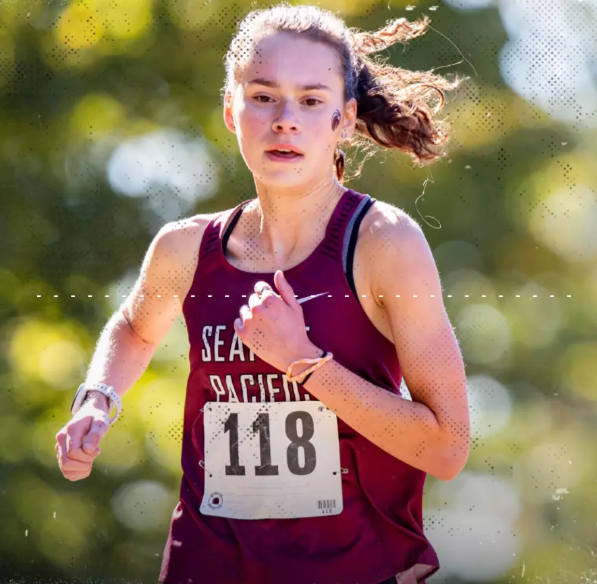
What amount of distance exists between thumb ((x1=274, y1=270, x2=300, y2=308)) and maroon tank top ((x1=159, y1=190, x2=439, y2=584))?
102 mm

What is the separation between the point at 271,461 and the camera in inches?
88.4

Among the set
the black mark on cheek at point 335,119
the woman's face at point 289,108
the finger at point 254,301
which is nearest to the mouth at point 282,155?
the woman's face at point 289,108

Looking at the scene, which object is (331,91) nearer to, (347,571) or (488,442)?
(347,571)

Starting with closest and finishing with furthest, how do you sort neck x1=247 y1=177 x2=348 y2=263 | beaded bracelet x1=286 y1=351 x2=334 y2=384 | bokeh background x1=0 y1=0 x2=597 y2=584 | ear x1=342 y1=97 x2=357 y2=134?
beaded bracelet x1=286 y1=351 x2=334 y2=384 < neck x1=247 y1=177 x2=348 y2=263 < ear x1=342 y1=97 x2=357 y2=134 < bokeh background x1=0 y1=0 x2=597 y2=584

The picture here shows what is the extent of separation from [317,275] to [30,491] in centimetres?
494

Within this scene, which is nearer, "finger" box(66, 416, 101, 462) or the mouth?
"finger" box(66, 416, 101, 462)

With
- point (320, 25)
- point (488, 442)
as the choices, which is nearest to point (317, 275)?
point (320, 25)

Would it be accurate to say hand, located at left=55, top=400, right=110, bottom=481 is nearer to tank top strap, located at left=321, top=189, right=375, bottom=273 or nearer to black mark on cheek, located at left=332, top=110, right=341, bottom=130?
tank top strap, located at left=321, top=189, right=375, bottom=273

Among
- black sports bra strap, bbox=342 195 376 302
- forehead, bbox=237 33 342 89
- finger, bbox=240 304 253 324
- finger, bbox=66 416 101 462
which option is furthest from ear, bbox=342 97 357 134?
finger, bbox=66 416 101 462

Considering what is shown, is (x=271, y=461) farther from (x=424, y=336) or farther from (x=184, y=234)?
(x=184, y=234)

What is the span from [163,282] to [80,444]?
50 cm

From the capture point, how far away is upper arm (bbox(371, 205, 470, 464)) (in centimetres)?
214

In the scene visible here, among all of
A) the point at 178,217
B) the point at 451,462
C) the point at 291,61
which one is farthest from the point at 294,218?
the point at 178,217

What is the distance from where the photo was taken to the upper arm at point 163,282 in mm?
2443
